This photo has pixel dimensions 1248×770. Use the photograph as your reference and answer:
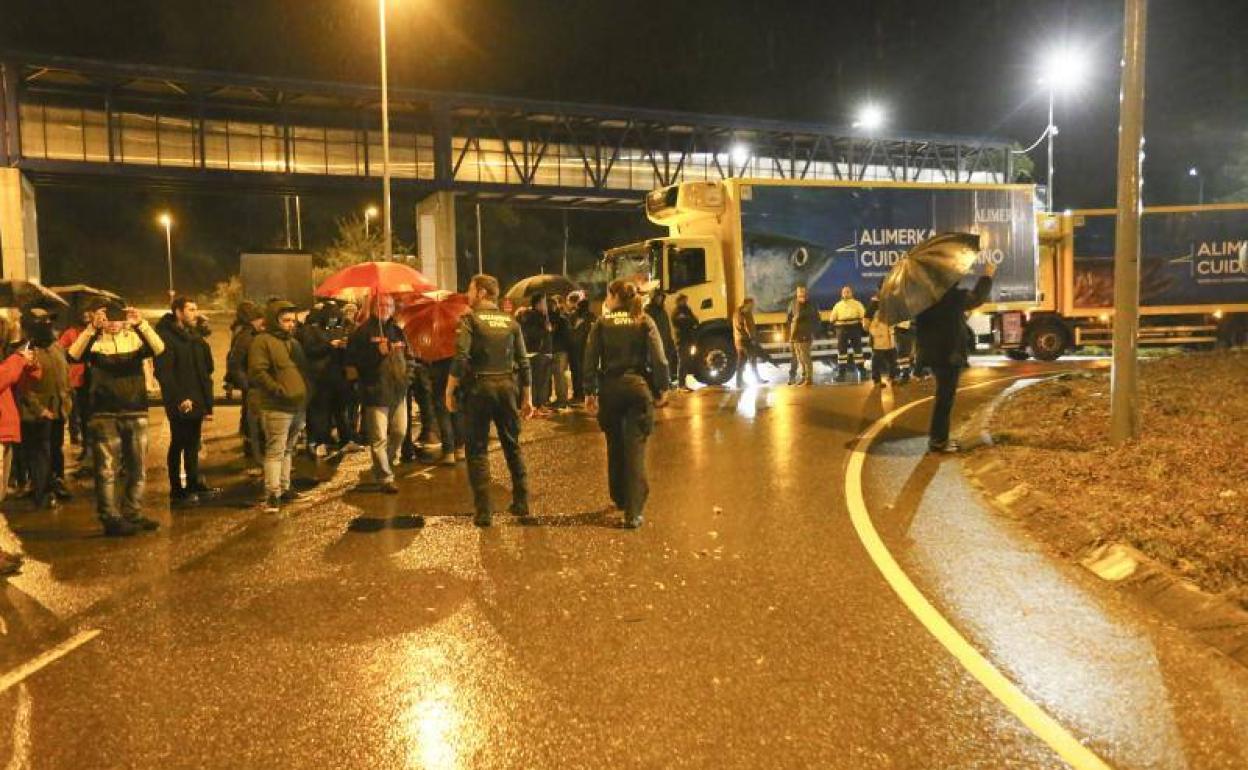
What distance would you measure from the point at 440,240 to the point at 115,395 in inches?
1305

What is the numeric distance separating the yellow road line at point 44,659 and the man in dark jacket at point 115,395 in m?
2.73

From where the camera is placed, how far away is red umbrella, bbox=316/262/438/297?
10.8 m

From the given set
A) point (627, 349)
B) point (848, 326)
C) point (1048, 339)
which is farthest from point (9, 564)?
point (1048, 339)

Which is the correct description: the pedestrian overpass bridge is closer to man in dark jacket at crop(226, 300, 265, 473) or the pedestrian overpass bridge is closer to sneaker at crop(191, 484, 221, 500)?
man in dark jacket at crop(226, 300, 265, 473)

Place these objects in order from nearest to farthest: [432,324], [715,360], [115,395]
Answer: [115,395] → [432,324] → [715,360]

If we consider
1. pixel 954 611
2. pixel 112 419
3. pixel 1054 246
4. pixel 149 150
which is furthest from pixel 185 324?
pixel 149 150

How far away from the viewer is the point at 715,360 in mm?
20016

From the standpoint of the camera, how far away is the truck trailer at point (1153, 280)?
24.9m

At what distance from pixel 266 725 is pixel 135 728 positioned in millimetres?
558

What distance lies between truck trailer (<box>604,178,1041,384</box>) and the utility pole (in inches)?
414

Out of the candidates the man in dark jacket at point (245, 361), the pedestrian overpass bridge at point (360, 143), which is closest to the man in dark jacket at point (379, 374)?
the man in dark jacket at point (245, 361)

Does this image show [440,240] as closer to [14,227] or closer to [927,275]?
[14,227]

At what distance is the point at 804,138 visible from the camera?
1919 inches

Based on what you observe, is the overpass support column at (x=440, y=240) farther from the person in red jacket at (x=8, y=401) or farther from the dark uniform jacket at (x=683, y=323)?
the person in red jacket at (x=8, y=401)
